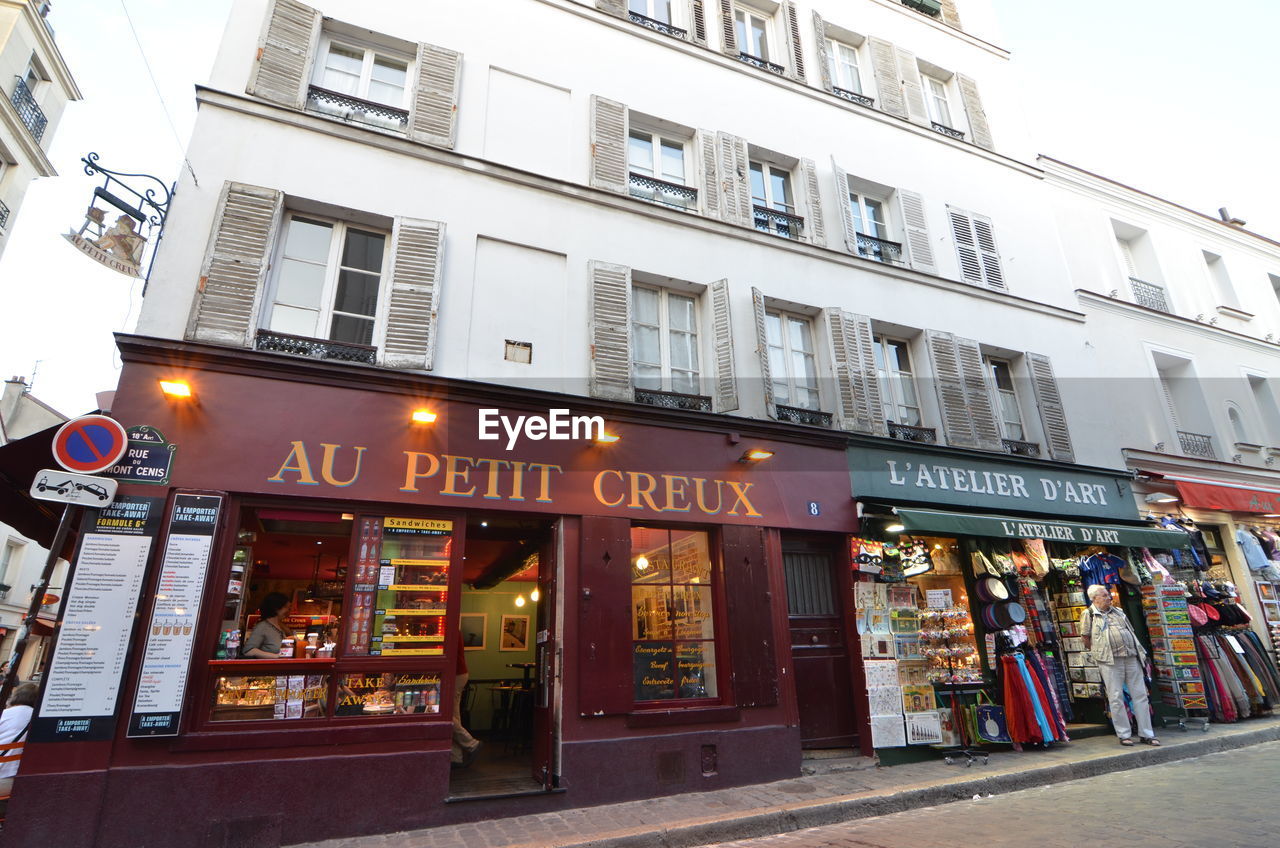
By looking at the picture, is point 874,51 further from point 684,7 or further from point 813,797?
point 813,797

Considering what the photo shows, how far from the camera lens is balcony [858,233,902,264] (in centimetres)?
1022

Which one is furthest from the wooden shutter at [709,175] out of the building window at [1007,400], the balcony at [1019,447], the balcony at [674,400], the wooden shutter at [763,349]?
the balcony at [1019,447]

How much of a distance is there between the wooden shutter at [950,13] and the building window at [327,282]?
1264 centimetres

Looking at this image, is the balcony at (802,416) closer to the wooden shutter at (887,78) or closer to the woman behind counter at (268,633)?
the woman behind counter at (268,633)

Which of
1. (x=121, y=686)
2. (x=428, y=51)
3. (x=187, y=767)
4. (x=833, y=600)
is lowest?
(x=187, y=767)

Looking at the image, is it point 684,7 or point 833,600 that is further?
point 684,7

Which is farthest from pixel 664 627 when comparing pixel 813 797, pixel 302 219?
pixel 302 219

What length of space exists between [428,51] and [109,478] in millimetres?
5842

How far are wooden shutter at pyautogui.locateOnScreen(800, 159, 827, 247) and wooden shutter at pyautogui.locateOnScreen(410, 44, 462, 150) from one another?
16.5 ft

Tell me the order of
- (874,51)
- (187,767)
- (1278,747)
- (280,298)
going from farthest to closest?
1. (874,51)
2. (1278,747)
3. (280,298)
4. (187,767)

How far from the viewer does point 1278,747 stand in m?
7.91

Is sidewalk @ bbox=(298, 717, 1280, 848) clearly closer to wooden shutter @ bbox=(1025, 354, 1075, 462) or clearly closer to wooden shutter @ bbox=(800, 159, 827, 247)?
wooden shutter @ bbox=(1025, 354, 1075, 462)

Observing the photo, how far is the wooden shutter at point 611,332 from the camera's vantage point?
742cm

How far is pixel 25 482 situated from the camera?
573cm
